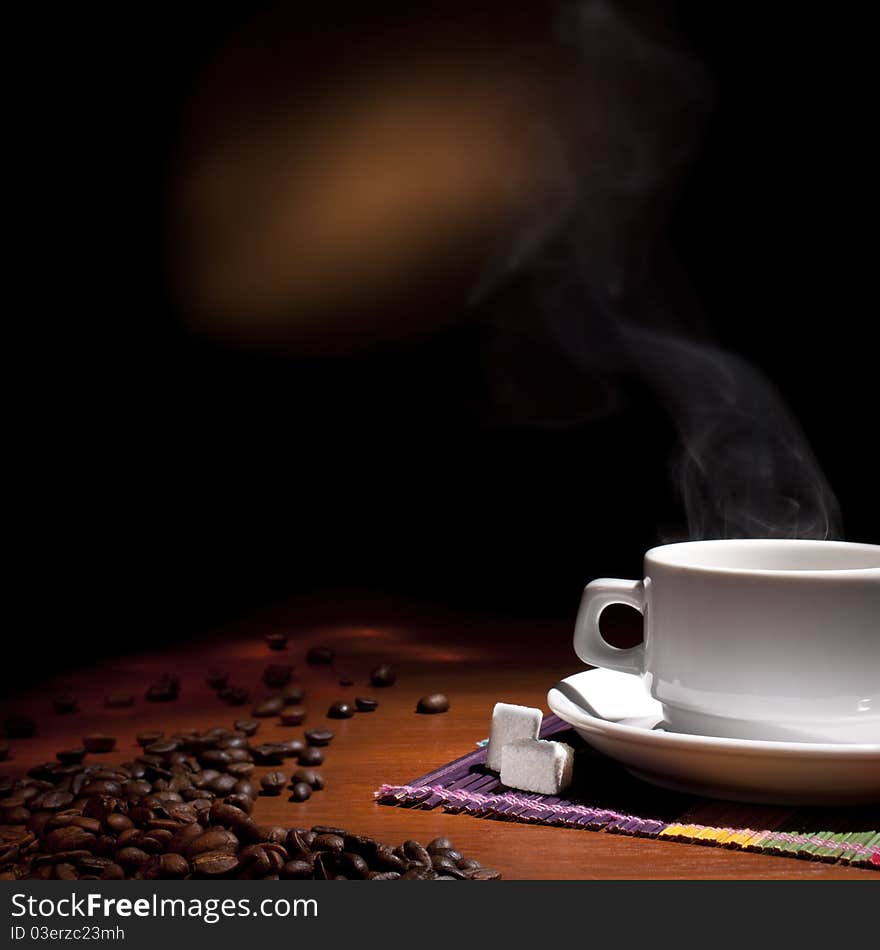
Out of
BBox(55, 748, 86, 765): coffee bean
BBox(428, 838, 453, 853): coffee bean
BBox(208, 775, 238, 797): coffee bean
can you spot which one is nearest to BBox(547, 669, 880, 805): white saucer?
BBox(428, 838, 453, 853): coffee bean

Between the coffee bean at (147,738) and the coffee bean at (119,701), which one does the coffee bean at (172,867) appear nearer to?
the coffee bean at (147,738)

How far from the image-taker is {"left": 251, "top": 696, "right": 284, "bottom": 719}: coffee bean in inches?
72.7

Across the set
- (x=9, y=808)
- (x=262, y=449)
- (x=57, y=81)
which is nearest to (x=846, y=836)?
(x=9, y=808)

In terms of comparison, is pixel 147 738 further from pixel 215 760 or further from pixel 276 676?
pixel 276 676

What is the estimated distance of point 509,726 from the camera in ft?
4.48

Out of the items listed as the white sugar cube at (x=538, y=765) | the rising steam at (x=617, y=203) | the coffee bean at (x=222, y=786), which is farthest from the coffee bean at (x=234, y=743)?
the rising steam at (x=617, y=203)

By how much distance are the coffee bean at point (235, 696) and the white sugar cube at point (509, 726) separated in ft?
2.12

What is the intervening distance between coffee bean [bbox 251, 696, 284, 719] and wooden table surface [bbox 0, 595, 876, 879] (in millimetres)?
13

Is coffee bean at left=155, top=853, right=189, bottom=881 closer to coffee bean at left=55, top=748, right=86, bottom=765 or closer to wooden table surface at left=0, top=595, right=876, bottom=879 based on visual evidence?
wooden table surface at left=0, top=595, right=876, bottom=879

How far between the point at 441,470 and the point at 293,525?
14.0 inches

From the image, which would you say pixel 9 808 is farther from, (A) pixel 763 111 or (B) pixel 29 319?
(A) pixel 763 111

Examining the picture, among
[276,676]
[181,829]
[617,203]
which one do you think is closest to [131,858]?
[181,829]

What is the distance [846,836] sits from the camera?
1165mm

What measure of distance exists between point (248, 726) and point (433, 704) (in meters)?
0.24
